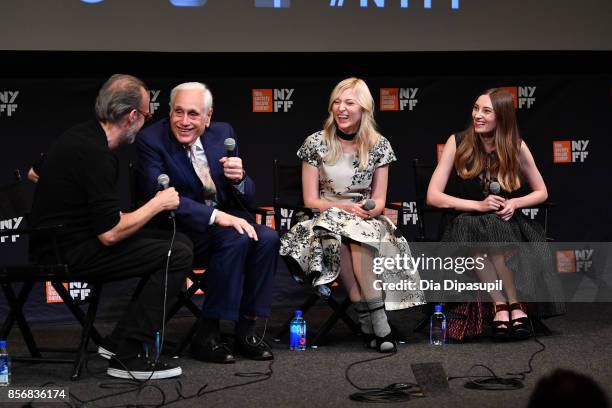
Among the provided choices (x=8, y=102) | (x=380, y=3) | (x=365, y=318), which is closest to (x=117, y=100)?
(x=365, y=318)

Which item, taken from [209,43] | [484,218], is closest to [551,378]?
[484,218]

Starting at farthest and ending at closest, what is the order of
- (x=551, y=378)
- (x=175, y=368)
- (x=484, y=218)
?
(x=484, y=218), (x=175, y=368), (x=551, y=378)

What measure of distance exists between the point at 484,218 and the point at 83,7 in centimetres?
263

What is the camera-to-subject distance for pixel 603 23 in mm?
5777

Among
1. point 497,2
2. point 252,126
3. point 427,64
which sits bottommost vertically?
point 252,126

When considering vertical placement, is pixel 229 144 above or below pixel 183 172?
above

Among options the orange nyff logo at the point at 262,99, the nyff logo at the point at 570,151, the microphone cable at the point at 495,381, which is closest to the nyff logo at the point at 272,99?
the orange nyff logo at the point at 262,99

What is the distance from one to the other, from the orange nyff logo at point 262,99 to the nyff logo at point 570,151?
190 centimetres

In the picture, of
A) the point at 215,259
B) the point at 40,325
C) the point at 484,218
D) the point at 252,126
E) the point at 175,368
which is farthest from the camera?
the point at 252,126

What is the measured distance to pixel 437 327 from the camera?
4352 mm

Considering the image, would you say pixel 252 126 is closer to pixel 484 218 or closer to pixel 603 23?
pixel 484 218

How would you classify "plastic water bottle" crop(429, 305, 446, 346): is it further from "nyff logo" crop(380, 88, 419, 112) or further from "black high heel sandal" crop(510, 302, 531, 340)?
"nyff logo" crop(380, 88, 419, 112)

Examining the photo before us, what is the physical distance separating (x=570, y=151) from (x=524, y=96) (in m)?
0.48

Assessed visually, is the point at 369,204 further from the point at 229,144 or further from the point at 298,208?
the point at 229,144
